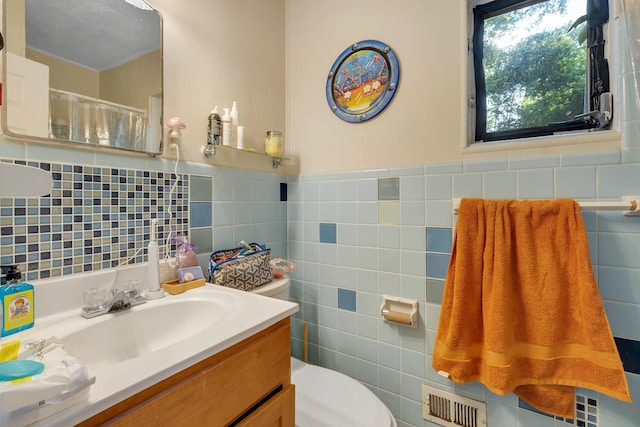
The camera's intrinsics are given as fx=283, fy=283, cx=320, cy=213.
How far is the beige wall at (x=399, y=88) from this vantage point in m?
1.12

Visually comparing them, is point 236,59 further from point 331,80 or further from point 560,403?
Result: point 560,403

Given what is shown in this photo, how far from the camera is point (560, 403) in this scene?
0.90m

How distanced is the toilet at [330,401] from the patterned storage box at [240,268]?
0.04 meters

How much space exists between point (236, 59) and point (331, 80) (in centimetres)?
46

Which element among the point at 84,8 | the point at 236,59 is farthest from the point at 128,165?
the point at 236,59

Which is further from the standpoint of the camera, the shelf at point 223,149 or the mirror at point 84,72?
the shelf at point 223,149

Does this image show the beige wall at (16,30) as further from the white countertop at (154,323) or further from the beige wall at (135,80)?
the white countertop at (154,323)

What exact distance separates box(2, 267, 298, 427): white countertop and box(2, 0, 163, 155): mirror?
1.37 ft

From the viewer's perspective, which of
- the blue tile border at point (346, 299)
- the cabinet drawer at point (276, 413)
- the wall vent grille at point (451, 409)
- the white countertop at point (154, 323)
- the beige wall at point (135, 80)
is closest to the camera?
the white countertop at point (154, 323)

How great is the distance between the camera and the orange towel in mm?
848

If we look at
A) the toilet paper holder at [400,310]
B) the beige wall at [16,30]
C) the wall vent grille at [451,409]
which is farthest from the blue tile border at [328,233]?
the beige wall at [16,30]

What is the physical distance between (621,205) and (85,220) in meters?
1.54

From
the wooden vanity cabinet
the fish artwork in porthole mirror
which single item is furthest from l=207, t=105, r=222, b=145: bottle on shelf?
the wooden vanity cabinet

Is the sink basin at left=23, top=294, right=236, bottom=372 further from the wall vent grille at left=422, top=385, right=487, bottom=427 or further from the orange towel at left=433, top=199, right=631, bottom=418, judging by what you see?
the wall vent grille at left=422, top=385, right=487, bottom=427
